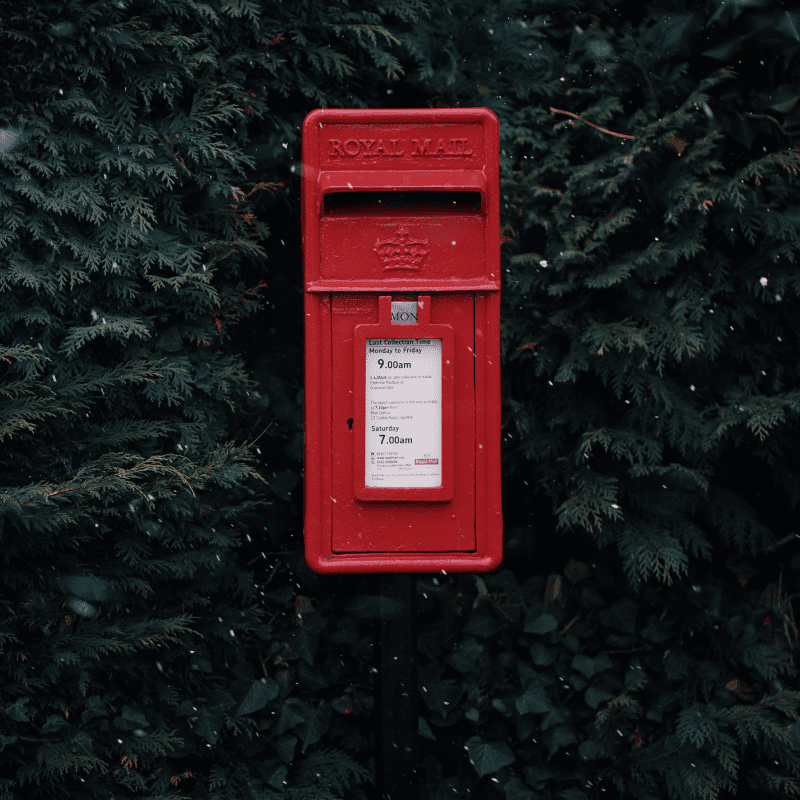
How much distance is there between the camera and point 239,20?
233 cm

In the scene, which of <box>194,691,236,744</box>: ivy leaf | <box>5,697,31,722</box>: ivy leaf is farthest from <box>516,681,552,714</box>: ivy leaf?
<box>5,697,31,722</box>: ivy leaf

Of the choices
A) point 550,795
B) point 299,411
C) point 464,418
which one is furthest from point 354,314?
point 550,795

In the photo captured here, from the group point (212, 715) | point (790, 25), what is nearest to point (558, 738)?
point (212, 715)

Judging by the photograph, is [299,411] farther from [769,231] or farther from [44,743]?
[769,231]

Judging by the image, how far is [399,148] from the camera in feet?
Result: 5.71

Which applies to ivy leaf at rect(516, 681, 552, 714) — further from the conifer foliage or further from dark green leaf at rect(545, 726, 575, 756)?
the conifer foliage

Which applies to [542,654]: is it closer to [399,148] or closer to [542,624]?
[542,624]

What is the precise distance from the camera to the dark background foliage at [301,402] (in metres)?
2.09

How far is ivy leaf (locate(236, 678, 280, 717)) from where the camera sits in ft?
7.70

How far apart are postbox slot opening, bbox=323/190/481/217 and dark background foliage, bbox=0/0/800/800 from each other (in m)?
0.71

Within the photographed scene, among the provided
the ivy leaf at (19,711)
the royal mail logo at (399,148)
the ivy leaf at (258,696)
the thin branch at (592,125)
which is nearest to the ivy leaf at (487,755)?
the ivy leaf at (258,696)

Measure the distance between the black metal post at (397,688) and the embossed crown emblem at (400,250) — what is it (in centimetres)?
94

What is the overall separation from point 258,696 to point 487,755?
904mm

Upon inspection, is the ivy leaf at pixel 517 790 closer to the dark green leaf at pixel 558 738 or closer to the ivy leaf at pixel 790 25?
the dark green leaf at pixel 558 738
